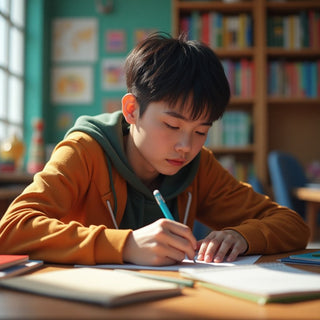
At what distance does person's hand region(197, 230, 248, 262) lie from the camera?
0.98 meters

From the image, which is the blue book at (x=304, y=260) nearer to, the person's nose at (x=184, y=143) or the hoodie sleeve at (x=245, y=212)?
the hoodie sleeve at (x=245, y=212)

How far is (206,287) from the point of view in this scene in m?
0.69

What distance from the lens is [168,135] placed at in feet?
3.92

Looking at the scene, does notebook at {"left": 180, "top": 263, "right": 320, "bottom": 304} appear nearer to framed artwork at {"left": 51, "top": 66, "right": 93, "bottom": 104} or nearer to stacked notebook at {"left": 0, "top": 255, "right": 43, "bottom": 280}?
stacked notebook at {"left": 0, "top": 255, "right": 43, "bottom": 280}

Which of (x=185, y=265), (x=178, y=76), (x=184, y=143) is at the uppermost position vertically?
(x=178, y=76)

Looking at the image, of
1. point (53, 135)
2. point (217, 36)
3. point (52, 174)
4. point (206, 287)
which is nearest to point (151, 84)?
point (52, 174)

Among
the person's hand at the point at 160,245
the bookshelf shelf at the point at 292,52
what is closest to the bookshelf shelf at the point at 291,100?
the bookshelf shelf at the point at 292,52

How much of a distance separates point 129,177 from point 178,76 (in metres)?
0.29

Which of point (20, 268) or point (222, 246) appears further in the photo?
point (222, 246)

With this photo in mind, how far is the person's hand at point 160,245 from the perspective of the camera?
878 mm

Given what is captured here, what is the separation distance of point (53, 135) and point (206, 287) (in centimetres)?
398

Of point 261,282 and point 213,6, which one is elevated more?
point 213,6

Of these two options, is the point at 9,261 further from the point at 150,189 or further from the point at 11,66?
the point at 11,66

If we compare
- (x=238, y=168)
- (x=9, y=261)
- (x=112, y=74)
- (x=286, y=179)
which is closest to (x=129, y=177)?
(x=9, y=261)
